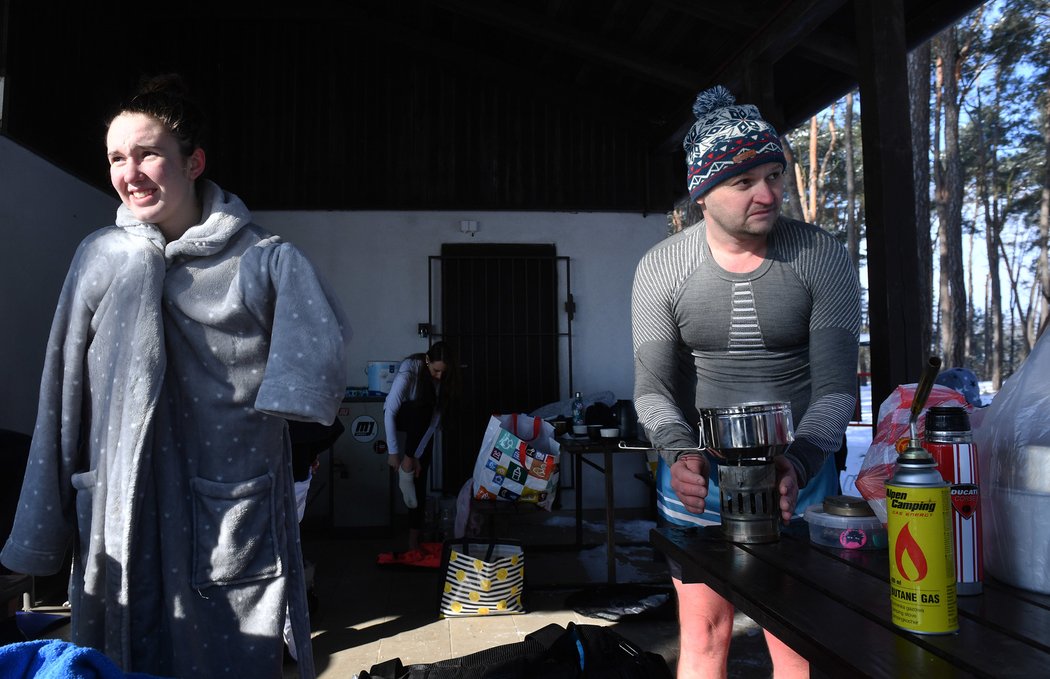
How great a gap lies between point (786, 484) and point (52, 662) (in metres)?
1.20

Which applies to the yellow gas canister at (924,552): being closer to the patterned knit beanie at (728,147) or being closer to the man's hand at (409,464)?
the patterned knit beanie at (728,147)

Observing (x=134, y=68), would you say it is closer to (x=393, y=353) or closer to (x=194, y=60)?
(x=194, y=60)

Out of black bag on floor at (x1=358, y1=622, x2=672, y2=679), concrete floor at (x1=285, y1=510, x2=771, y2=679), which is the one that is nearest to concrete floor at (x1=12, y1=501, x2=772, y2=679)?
concrete floor at (x1=285, y1=510, x2=771, y2=679)

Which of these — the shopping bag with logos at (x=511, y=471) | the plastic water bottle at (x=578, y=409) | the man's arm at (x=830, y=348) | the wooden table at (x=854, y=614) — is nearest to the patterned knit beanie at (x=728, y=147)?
the man's arm at (x=830, y=348)

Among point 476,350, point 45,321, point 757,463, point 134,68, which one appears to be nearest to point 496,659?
point 757,463

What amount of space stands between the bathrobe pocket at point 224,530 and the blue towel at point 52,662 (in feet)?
2.23

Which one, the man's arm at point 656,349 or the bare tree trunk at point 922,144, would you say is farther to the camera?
the bare tree trunk at point 922,144

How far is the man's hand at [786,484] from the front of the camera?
143 cm

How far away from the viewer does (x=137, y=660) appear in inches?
61.6

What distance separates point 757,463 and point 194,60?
23.2 feet

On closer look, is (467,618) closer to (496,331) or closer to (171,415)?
(171,415)

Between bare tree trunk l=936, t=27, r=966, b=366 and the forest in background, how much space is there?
0.08 feet

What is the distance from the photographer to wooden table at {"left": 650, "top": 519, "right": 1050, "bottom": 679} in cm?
83

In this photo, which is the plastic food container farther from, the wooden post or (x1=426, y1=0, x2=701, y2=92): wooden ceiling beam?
(x1=426, y1=0, x2=701, y2=92): wooden ceiling beam
